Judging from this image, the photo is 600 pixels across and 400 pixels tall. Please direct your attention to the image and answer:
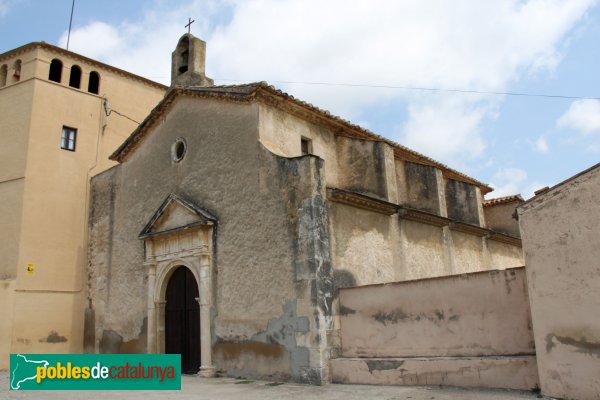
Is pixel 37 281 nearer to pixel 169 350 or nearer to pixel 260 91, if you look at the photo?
pixel 169 350

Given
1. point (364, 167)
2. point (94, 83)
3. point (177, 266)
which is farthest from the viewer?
point (94, 83)

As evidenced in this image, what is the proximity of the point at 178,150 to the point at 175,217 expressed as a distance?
5.99 ft

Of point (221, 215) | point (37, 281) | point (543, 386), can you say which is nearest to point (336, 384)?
point (543, 386)

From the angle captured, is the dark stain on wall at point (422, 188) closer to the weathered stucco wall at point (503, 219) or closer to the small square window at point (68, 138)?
the weathered stucco wall at point (503, 219)

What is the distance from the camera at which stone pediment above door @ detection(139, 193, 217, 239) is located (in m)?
11.6

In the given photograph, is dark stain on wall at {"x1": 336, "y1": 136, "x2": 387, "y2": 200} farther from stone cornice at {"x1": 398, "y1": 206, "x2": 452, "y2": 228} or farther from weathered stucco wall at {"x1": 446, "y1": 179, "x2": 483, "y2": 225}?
weathered stucco wall at {"x1": 446, "y1": 179, "x2": 483, "y2": 225}

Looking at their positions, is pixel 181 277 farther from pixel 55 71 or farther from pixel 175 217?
pixel 55 71

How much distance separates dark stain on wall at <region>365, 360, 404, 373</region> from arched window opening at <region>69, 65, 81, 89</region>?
493 inches

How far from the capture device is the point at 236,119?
1152 centimetres

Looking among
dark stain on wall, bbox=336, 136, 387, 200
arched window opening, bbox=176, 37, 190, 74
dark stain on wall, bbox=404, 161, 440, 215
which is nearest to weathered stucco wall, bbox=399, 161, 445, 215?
dark stain on wall, bbox=404, 161, 440, 215

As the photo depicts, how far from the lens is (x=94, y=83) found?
54.4ft

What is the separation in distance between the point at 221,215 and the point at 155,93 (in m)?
8.57

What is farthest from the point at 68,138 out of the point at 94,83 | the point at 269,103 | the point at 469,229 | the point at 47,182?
the point at 469,229

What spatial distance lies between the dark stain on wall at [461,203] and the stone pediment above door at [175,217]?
24.2 ft
